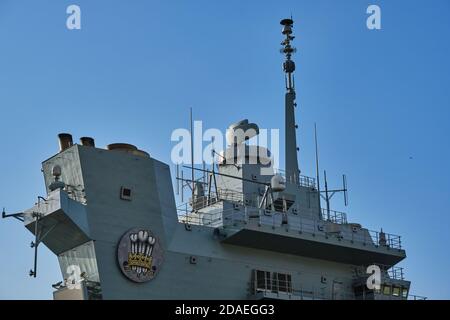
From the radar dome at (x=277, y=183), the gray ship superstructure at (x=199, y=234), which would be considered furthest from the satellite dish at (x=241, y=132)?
the radar dome at (x=277, y=183)

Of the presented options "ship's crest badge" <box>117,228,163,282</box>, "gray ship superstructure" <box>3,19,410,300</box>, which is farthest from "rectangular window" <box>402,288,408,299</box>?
"ship's crest badge" <box>117,228,163,282</box>

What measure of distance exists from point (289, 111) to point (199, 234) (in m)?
12.8

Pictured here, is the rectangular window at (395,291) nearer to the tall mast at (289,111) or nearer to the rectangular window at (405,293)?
the rectangular window at (405,293)

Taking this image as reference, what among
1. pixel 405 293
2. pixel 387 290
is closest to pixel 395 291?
pixel 387 290

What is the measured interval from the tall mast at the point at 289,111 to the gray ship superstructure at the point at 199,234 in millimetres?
1056

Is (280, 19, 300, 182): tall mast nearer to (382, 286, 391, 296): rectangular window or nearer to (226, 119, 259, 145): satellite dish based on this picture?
(226, 119, 259, 145): satellite dish

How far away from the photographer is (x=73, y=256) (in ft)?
120

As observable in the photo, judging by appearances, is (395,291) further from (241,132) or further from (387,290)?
(241,132)

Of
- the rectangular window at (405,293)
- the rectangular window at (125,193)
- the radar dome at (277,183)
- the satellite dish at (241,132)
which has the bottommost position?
the rectangular window at (405,293)

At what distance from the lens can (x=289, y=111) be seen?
48812 mm

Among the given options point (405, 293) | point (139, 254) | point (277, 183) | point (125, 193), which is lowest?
point (405, 293)

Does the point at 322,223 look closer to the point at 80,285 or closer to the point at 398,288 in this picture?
the point at 398,288

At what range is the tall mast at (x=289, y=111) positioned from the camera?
47.2 m
